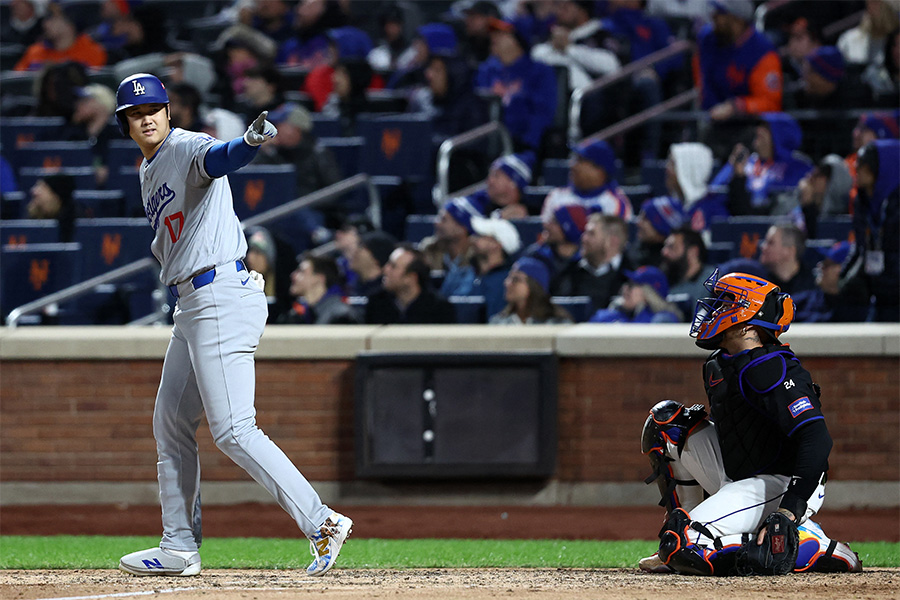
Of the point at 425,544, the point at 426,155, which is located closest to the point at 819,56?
the point at 426,155

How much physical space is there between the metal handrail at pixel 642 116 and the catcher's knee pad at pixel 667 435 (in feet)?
19.8


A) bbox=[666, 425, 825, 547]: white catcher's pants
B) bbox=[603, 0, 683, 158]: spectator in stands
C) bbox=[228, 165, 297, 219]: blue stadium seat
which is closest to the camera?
bbox=[666, 425, 825, 547]: white catcher's pants

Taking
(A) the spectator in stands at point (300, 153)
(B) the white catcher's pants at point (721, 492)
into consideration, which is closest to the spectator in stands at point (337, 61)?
(A) the spectator in stands at point (300, 153)

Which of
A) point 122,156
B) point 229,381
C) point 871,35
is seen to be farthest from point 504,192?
point 229,381

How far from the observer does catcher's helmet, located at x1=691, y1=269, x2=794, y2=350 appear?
4.65 meters

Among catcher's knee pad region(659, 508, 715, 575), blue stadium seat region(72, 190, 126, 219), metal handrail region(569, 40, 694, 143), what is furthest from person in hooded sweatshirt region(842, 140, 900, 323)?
blue stadium seat region(72, 190, 126, 219)

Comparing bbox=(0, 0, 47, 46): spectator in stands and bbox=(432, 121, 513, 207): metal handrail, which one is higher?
bbox=(0, 0, 47, 46): spectator in stands

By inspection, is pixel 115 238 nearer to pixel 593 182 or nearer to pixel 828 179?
pixel 593 182

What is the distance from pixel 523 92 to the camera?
10.9 m

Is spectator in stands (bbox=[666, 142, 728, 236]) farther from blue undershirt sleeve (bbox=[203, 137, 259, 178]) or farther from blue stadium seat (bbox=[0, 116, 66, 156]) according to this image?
blue stadium seat (bbox=[0, 116, 66, 156])

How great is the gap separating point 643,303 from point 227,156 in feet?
16.0

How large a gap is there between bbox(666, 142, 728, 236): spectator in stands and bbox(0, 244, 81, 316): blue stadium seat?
16.3 feet

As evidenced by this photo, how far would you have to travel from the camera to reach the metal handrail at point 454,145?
10.4 metres

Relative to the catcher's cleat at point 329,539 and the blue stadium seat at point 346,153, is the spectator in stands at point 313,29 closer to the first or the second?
the blue stadium seat at point 346,153
